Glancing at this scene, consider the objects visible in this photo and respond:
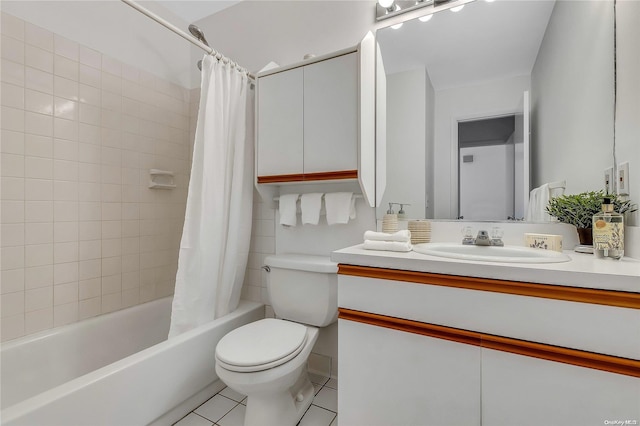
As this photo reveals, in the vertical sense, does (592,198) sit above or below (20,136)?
below

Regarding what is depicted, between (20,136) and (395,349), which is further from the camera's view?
(20,136)

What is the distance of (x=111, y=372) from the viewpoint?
1.11 meters

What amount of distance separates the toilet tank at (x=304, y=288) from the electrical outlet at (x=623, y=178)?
1.18 m

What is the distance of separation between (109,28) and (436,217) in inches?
93.4

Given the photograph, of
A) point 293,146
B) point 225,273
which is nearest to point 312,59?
point 293,146

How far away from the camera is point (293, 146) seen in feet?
5.28

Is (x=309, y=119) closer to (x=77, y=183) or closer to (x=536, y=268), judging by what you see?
(x=536, y=268)

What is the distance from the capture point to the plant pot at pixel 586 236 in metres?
1.09

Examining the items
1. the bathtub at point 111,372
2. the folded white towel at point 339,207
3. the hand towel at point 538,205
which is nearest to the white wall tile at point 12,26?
the bathtub at point 111,372

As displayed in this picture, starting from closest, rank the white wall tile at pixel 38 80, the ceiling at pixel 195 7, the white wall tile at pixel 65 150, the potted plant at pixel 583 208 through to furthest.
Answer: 1. the potted plant at pixel 583 208
2. the white wall tile at pixel 38 80
3. the white wall tile at pixel 65 150
4. the ceiling at pixel 195 7

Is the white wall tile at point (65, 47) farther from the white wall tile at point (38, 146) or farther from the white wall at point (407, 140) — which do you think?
the white wall at point (407, 140)

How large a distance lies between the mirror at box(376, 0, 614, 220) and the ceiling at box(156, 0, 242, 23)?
1.35 metres

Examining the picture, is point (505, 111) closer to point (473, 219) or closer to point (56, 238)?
point (473, 219)

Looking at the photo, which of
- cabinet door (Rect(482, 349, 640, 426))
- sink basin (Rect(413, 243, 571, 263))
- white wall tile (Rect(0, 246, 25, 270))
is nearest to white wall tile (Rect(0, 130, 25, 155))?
white wall tile (Rect(0, 246, 25, 270))
